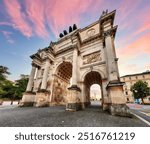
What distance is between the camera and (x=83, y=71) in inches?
453

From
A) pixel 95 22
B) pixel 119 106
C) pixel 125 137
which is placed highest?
pixel 95 22

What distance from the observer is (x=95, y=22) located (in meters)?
13.8

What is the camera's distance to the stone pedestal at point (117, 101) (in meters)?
5.88

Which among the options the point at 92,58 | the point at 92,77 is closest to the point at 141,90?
the point at 92,77

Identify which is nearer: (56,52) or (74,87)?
(74,87)

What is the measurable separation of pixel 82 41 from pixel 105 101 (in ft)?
32.0

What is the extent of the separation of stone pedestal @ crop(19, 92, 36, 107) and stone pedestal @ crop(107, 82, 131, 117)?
1261 centimetres

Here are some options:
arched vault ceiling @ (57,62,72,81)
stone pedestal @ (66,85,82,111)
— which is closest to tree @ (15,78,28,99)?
arched vault ceiling @ (57,62,72,81)

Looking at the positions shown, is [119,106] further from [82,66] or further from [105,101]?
[82,66]

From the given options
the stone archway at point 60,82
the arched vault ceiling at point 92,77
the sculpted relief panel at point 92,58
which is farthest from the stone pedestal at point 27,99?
the sculpted relief panel at point 92,58

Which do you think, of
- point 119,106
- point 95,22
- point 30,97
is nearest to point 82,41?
point 95,22

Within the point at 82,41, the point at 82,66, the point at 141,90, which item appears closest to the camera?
the point at 82,66

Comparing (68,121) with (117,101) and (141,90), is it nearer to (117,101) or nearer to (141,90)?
(117,101)

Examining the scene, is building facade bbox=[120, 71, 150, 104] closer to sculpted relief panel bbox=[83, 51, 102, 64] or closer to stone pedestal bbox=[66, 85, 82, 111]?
sculpted relief panel bbox=[83, 51, 102, 64]
